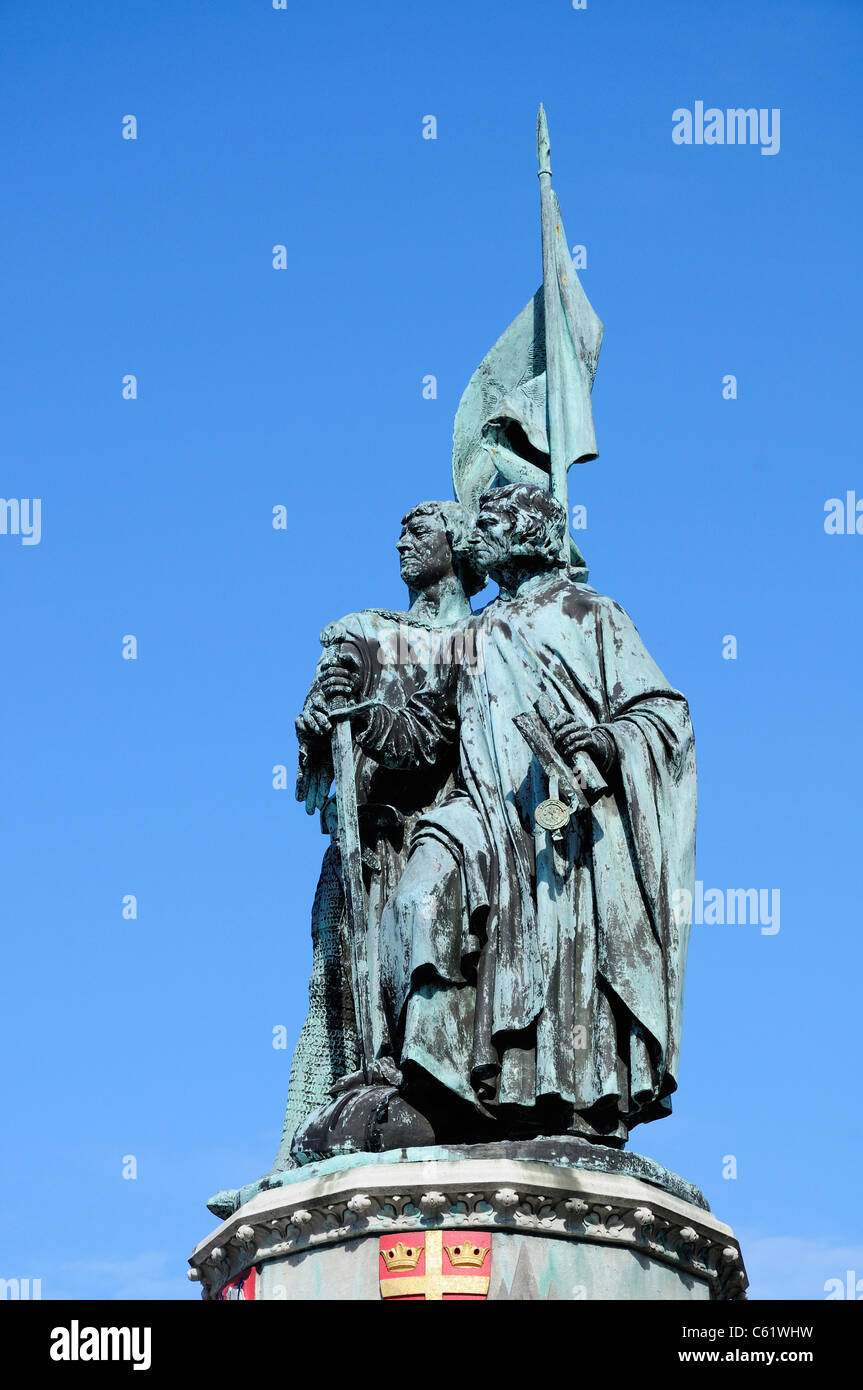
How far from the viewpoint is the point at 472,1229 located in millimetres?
11508

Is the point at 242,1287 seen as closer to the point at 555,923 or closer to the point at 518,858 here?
the point at 555,923

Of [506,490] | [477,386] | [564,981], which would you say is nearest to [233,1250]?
[564,981]

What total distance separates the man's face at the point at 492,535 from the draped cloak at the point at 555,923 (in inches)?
31.7

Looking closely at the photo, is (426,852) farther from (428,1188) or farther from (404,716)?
(428,1188)

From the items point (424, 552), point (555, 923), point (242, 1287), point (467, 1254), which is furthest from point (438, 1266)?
point (424, 552)

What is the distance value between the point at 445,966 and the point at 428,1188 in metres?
1.42

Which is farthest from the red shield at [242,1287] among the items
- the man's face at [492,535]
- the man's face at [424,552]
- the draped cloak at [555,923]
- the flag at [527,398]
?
the flag at [527,398]

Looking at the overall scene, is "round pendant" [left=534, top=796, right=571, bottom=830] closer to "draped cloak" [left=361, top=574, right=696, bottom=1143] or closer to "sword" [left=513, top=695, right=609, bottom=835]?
"sword" [left=513, top=695, right=609, bottom=835]

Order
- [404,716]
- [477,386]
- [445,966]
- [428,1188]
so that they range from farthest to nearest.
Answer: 1. [477,386]
2. [404,716]
3. [445,966]
4. [428,1188]

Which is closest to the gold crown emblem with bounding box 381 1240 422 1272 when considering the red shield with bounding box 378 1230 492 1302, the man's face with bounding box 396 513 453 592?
the red shield with bounding box 378 1230 492 1302

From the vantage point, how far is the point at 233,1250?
12250 millimetres
